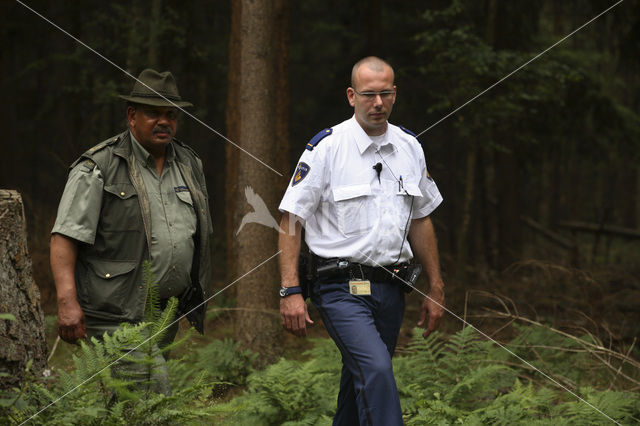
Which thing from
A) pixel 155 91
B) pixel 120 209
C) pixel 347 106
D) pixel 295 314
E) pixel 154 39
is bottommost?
pixel 295 314

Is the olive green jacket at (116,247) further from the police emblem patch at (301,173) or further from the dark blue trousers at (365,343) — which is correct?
the dark blue trousers at (365,343)

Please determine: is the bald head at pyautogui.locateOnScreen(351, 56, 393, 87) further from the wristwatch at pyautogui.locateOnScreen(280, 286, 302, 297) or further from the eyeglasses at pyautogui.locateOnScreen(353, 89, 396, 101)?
the wristwatch at pyautogui.locateOnScreen(280, 286, 302, 297)

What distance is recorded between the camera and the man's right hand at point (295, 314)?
3.74m

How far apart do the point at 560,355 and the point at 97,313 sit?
483 centimetres

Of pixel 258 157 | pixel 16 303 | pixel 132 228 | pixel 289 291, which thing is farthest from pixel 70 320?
pixel 258 157

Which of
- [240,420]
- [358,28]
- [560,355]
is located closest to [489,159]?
[358,28]

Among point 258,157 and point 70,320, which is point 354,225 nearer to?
point 70,320

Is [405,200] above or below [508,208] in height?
above

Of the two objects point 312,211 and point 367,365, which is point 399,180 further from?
point 367,365

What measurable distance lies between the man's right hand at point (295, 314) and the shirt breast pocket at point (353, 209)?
477mm

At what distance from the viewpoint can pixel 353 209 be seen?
3.83 meters

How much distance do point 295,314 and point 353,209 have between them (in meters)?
0.69

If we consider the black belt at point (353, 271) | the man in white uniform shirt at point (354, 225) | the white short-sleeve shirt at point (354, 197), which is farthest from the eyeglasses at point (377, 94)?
the black belt at point (353, 271)

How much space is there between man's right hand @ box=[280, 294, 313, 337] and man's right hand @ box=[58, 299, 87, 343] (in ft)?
3.60
